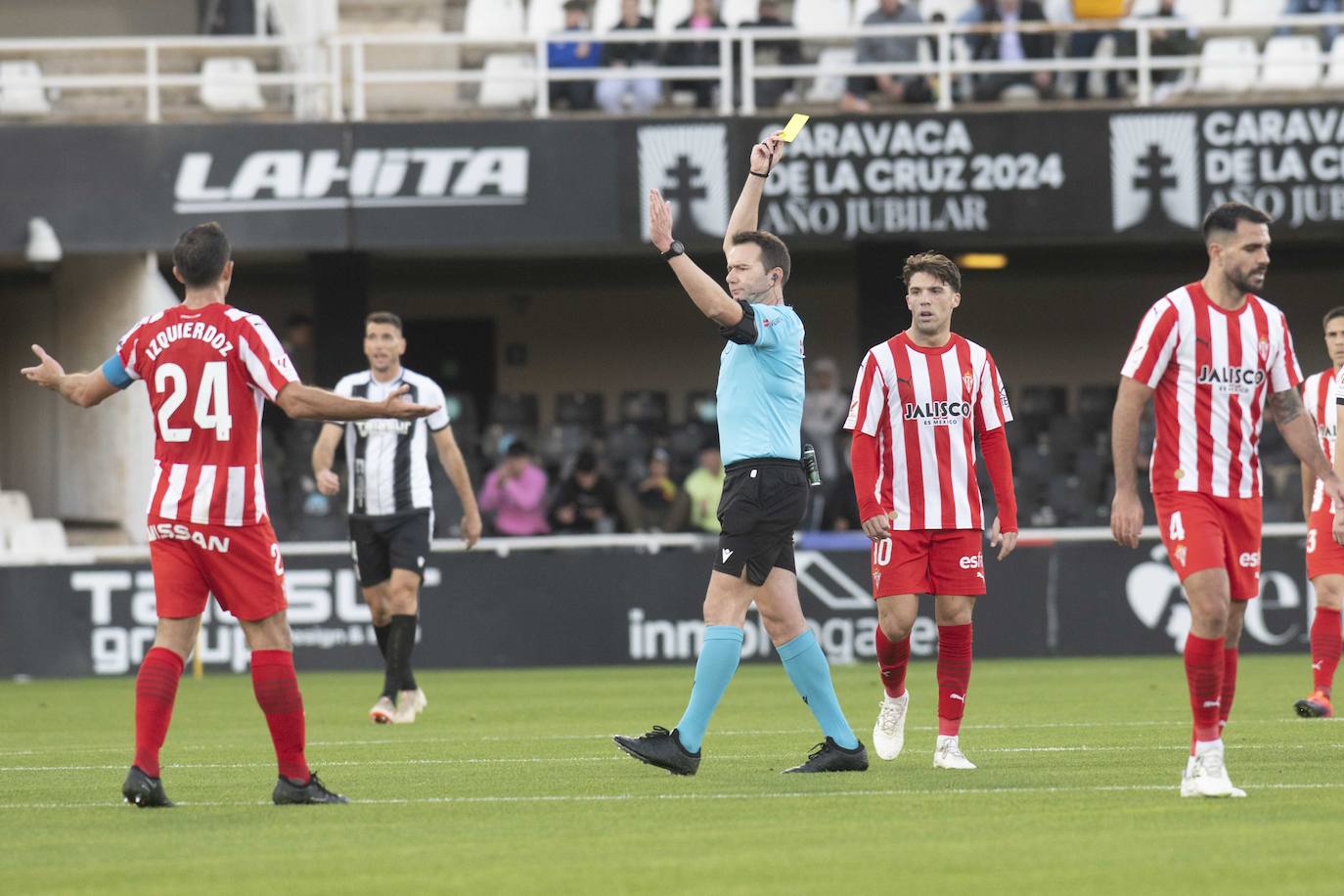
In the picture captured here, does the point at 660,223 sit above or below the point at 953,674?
above

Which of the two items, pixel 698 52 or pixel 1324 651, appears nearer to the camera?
pixel 1324 651

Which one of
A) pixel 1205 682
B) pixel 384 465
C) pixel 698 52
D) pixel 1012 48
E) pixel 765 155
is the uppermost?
pixel 698 52

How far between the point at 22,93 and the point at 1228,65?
11935 mm

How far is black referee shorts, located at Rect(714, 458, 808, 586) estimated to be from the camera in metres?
8.41

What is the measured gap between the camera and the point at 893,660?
29.5 feet

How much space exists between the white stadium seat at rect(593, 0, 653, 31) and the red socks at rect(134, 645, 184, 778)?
16.0 metres

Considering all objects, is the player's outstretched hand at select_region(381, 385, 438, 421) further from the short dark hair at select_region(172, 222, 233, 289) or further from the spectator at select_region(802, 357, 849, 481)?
the spectator at select_region(802, 357, 849, 481)

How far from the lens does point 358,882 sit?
5688 millimetres

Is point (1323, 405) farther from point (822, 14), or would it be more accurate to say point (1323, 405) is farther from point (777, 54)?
point (822, 14)

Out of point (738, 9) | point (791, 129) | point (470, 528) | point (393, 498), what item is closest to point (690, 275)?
point (791, 129)

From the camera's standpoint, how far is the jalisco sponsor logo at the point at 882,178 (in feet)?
66.9

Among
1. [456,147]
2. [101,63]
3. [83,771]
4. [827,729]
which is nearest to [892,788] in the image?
[827,729]

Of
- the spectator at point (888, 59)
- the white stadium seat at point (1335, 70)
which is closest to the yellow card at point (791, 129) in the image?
the spectator at point (888, 59)

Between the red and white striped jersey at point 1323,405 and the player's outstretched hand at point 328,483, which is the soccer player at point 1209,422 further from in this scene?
the player's outstretched hand at point 328,483
